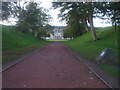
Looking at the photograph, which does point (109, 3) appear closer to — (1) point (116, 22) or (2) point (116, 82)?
(1) point (116, 22)

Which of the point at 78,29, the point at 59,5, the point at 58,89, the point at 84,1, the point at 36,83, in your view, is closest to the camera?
the point at 58,89

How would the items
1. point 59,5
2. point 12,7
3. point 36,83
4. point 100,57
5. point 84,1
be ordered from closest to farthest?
Answer: point 36,83 → point 100,57 → point 12,7 → point 84,1 → point 59,5

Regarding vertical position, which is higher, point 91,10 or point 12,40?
point 91,10

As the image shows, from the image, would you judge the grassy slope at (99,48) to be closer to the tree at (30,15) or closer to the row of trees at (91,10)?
the row of trees at (91,10)

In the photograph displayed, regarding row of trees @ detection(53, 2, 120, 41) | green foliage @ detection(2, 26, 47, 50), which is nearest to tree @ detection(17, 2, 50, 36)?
green foliage @ detection(2, 26, 47, 50)

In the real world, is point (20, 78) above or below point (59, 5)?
below

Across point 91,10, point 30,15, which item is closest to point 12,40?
point 30,15

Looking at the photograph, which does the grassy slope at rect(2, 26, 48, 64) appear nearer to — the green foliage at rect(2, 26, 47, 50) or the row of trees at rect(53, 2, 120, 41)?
the green foliage at rect(2, 26, 47, 50)

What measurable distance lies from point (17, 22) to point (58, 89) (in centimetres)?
2603

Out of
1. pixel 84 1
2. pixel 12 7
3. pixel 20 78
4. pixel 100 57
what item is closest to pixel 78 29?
pixel 84 1

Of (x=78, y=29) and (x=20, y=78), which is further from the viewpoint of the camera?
(x=78, y=29)

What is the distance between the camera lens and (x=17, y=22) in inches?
1250

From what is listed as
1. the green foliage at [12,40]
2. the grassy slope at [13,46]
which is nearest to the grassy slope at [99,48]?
the grassy slope at [13,46]

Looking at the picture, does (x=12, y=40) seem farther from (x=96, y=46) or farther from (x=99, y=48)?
(x=99, y=48)
